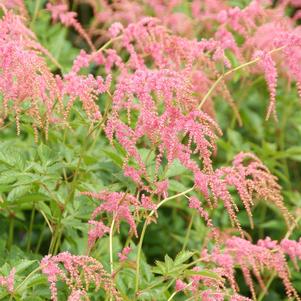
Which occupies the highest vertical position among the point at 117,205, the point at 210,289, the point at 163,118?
the point at 163,118

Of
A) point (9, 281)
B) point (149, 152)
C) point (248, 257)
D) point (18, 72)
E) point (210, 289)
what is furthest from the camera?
point (248, 257)

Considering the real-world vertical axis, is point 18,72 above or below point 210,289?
above

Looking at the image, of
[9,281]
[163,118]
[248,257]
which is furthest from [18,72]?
[248,257]

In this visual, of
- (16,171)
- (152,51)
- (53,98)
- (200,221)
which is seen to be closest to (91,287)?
(16,171)

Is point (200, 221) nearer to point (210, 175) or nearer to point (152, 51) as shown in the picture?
point (152, 51)

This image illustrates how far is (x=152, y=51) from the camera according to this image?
409 centimetres

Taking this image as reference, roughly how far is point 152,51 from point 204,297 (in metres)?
1.31

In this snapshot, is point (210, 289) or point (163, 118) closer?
point (163, 118)

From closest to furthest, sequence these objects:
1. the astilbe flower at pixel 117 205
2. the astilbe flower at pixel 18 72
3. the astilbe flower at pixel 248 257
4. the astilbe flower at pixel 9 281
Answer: the astilbe flower at pixel 9 281 < the astilbe flower at pixel 18 72 < the astilbe flower at pixel 117 205 < the astilbe flower at pixel 248 257

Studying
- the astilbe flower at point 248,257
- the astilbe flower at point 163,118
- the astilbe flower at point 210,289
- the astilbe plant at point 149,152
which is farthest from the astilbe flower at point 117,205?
the astilbe flower at point 248,257

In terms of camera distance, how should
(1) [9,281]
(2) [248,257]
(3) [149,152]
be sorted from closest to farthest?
(1) [9,281] → (3) [149,152] → (2) [248,257]

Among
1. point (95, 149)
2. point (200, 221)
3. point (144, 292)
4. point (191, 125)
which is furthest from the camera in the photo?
point (200, 221)

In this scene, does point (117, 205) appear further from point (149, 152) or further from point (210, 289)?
point (210, 289)

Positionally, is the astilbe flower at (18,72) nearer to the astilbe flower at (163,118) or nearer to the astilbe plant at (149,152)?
the astilbe plant at (149,152)
